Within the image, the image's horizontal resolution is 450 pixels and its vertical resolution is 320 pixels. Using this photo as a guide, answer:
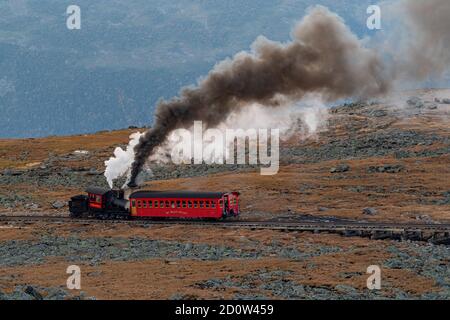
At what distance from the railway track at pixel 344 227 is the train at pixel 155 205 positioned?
33.2 inches

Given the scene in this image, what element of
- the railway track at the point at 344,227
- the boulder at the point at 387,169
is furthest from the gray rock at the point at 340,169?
the railway track at the point at 344,227

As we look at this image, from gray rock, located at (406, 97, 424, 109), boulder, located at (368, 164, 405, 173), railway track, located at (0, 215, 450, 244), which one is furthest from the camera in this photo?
gray rock, located at (406, 97, 424, 109)

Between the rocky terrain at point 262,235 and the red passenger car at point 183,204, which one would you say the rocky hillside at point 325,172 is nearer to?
the rocky terrain at point 262,235

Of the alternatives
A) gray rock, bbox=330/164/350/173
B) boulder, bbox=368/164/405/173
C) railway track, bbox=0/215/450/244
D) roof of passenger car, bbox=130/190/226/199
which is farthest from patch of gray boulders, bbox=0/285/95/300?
boulder, bbox=368/164/405/173

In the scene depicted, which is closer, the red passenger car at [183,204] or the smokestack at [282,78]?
the red passenger car at [183,204]

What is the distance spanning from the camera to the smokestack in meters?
66.4

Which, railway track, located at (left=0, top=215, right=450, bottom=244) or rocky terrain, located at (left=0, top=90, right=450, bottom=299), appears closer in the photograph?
rocky terrain, located at (left=0, top=90, right=450, bottom=299)

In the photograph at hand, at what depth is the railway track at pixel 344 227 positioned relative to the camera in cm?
5778

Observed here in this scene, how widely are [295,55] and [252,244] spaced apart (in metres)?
21.8

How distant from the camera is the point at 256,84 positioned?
6869 centimetres

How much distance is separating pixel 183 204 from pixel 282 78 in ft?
54.1

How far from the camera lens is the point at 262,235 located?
2317 inches

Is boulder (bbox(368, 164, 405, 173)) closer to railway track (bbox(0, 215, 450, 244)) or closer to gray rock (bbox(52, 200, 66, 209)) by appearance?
railway track (bbox(0, 215, 450, 244))

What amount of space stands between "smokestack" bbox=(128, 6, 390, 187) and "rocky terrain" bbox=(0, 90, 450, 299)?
39.0ft
